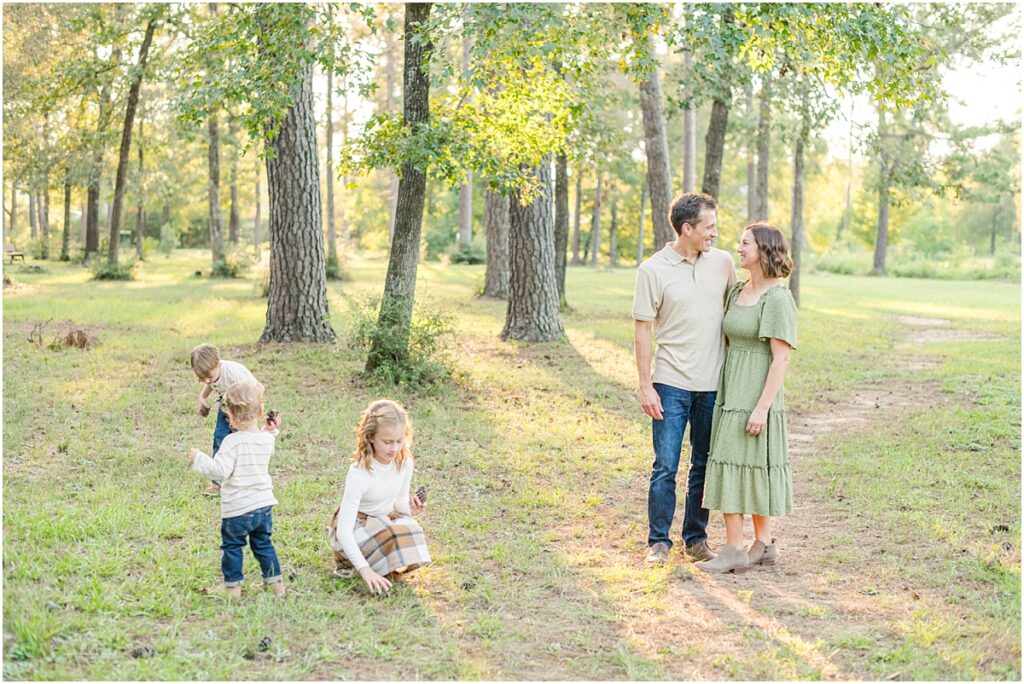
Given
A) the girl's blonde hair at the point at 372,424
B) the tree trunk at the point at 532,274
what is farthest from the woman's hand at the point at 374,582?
the tree trunk at the point at 532,274

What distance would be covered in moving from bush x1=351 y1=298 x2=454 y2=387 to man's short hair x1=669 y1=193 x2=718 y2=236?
525 centimetres

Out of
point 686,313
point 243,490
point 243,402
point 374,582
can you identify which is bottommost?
point 374,582

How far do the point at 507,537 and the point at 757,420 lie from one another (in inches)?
69.2

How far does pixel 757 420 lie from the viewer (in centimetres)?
542

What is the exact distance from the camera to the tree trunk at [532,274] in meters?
14.5

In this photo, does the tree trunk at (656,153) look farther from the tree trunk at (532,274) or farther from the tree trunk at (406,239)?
the tree trunk at (406,239)

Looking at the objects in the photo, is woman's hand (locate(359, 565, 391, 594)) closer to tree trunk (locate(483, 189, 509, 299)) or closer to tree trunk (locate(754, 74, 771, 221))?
tree trunk (locate(754, 74, 771, 221))

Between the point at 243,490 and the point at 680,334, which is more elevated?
the point at 680,334

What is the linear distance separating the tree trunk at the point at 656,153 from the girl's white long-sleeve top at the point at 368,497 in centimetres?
1090

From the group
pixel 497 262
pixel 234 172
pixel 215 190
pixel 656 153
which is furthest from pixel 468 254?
pixel 656 153

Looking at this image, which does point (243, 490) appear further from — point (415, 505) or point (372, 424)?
point (415, 505)

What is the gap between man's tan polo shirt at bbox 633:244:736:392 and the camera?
5.69 meters

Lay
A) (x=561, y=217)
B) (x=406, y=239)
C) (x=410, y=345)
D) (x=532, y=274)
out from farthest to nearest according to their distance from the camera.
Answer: (x=561, y=217) → (x=532, y=274) → (x=410, y=345) → (x=406, y=239)

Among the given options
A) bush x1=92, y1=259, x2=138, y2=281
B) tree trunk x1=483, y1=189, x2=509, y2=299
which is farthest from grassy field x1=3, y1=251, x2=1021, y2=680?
bush x1=92, y1=259, x2=138, y2=281
